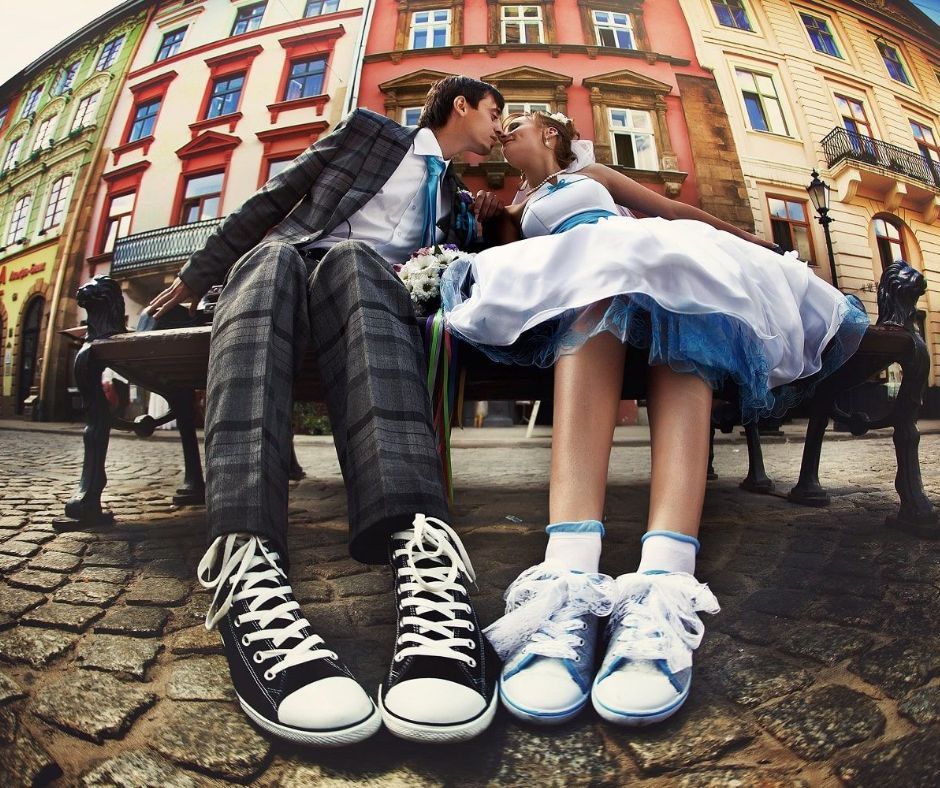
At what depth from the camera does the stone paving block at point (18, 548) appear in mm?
713

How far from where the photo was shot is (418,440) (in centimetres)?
76

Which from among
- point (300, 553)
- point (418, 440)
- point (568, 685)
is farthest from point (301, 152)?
point (568, 685)

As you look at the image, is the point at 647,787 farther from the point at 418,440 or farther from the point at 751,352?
the point at 751,352

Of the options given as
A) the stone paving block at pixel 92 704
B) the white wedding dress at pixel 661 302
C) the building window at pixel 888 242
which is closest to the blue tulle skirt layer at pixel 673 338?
the white wedding dress at pixel 661 302

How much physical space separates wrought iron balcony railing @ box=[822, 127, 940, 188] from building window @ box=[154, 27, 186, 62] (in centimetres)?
108

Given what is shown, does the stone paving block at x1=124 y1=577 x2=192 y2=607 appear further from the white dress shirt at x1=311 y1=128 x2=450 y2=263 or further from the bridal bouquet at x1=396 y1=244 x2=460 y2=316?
the white dress shirt at x1=311 y1=128 x2=450 y2=263

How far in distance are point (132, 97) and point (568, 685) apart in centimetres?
110

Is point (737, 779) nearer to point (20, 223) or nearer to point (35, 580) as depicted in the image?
point (35, 580)

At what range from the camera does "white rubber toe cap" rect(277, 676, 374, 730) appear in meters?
0.48

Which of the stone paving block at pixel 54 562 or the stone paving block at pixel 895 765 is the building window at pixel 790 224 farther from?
the stone paving block at pixel 54 562

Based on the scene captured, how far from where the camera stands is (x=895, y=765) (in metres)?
0.40

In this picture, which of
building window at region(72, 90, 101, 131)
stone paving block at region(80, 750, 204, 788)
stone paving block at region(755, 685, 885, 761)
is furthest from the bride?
building window at region(72, 90, 101, 131)

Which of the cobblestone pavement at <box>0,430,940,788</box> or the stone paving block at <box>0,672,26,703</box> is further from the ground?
the cobblestone pavement at <box>0,430,940,788</box>

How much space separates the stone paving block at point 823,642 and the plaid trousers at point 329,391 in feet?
1.47
